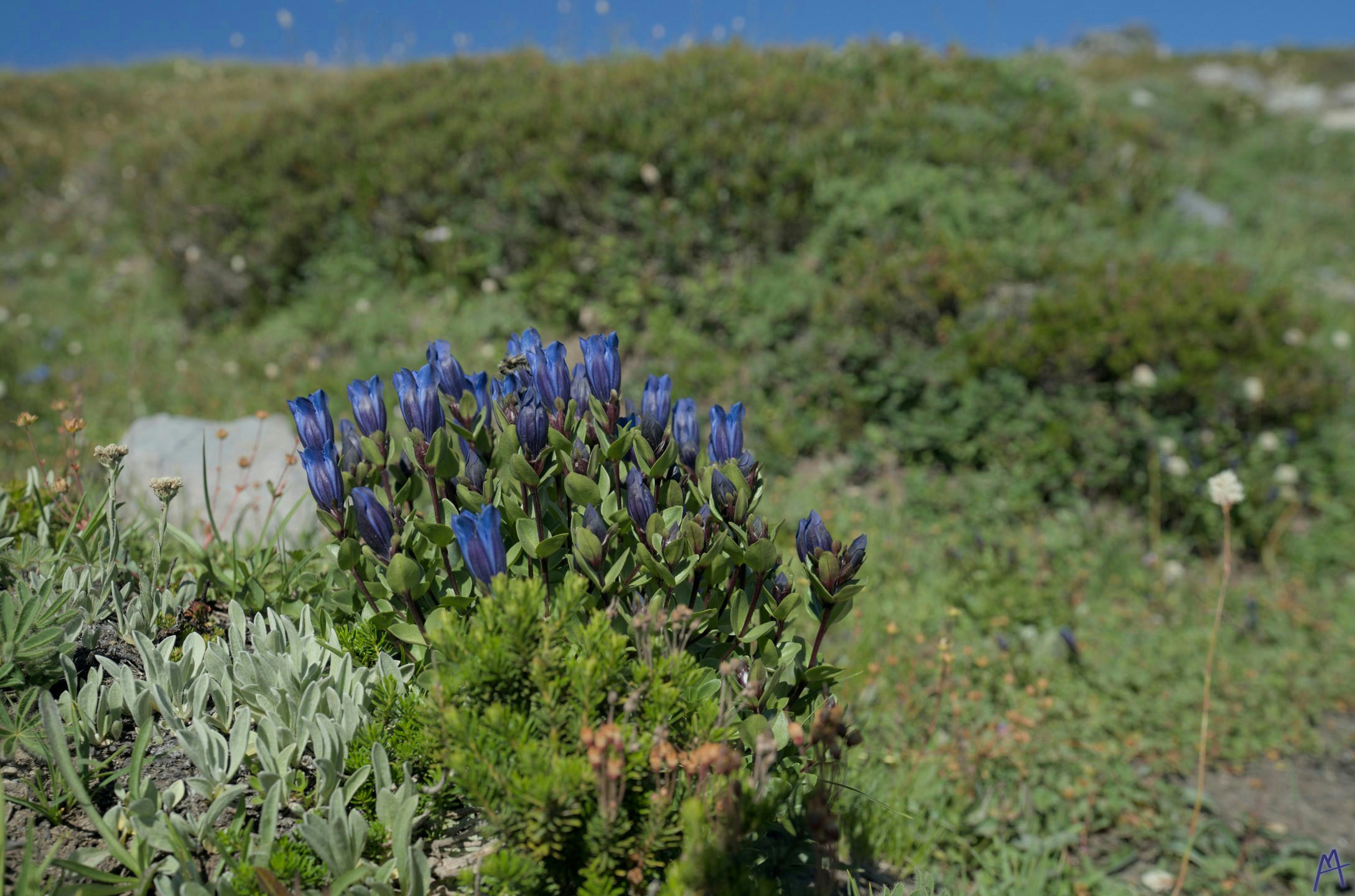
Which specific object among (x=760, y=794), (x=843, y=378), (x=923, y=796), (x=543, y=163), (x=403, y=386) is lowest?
(x=923, y=796)

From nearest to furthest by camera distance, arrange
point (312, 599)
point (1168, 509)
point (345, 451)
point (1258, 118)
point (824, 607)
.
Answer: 1. point (824, 607)
2. point (345, 451)
3. point (312, 599)
4. point (1168, 509)
5. point (1258, 118)

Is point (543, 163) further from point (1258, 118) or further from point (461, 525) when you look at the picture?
point (1258, 118)

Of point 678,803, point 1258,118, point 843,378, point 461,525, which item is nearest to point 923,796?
point 678,803

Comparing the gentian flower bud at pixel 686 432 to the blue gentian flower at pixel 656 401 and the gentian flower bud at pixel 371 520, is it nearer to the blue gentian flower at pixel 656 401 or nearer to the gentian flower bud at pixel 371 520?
the blue gentian flower at pixel 656 401

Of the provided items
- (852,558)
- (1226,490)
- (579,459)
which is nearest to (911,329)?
(1226,490)

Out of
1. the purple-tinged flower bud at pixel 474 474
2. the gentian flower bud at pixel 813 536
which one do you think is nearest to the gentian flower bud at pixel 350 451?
the purple-tinged flower bud at pixel 474 474

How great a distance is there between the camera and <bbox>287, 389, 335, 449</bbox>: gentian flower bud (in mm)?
1899

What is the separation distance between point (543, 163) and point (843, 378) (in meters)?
3.47

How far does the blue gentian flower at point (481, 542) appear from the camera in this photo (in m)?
1.64

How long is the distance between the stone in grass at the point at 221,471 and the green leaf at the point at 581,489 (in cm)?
184

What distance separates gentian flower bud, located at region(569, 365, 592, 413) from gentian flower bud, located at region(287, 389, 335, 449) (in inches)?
23.2

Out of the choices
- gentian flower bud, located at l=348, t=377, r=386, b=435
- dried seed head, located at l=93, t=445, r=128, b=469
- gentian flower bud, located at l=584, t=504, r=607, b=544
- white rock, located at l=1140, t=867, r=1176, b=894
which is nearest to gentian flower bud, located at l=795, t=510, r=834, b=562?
gentian flower bud, located at l=584, t=504, r=607, b=544

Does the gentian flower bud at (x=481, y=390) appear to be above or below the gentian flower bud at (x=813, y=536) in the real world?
above

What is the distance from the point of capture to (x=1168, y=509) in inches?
209
